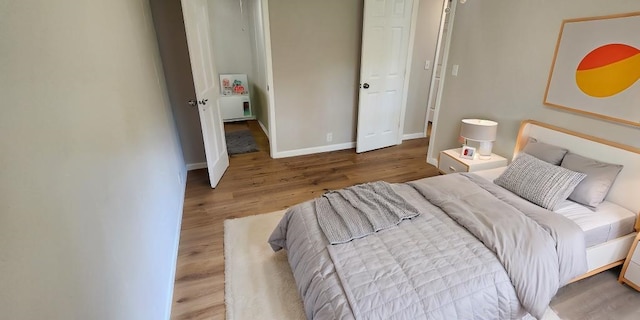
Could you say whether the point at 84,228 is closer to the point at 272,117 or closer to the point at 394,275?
the point at 394,275

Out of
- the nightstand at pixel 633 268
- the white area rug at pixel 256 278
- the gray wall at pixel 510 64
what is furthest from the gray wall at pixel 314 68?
the nightstand at pixel 633 268

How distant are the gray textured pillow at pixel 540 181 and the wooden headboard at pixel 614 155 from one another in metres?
0.23

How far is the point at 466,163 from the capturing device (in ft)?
8.91

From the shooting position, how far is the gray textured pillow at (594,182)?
1960 mm

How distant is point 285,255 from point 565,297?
1.88 meters

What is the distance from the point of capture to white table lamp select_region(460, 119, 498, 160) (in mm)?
2645

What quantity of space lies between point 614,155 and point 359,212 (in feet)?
5.93

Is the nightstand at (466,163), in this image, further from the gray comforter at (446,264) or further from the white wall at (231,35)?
the white wall at (231,35)

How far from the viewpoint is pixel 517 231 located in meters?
1.66

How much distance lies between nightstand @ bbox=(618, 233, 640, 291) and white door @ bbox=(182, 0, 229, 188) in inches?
136

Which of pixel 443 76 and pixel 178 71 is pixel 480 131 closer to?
pixel 443 76

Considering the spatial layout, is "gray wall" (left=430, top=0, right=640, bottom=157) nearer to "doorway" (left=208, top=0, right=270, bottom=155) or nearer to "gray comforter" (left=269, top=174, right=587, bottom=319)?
"gray comforter" (left=269, top=174, right=587, bottom=319)

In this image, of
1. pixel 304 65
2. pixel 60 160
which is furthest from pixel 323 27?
pixel 60 160

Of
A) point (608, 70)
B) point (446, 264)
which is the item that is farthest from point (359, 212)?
point (608, 70)
